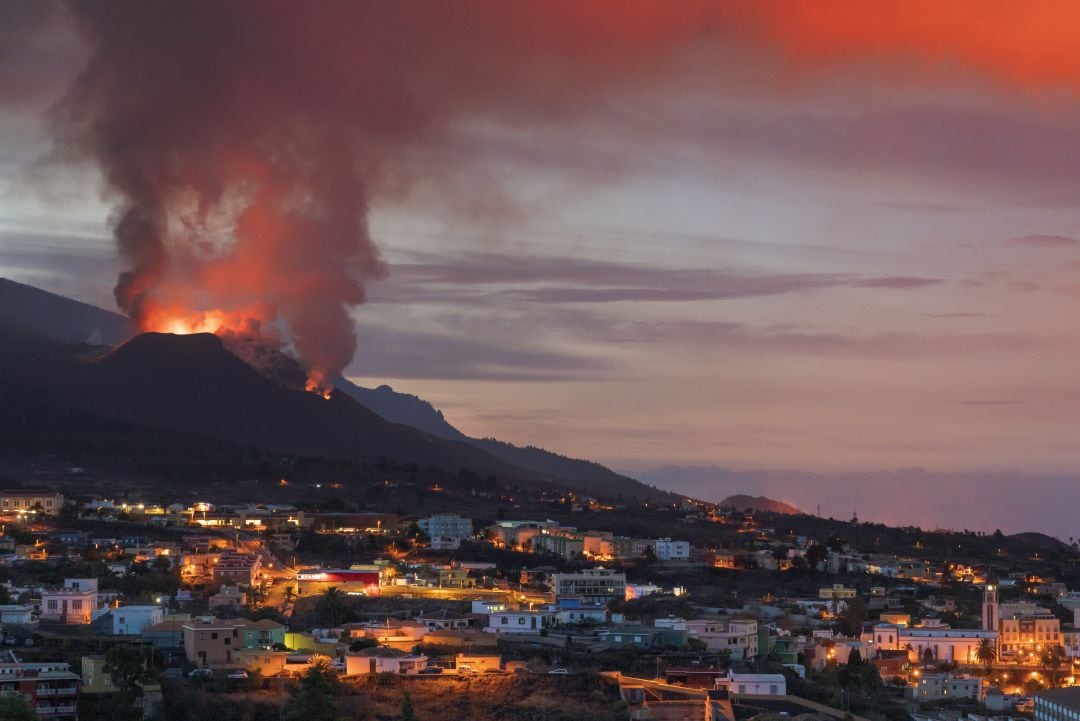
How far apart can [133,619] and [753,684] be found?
17.1m

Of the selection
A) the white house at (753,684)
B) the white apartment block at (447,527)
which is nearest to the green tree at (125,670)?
the white house at (753,684)

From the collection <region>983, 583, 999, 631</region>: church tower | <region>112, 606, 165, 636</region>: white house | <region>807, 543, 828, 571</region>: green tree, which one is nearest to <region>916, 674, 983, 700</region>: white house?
<region>983, 583, 999, 631</region>: church tower

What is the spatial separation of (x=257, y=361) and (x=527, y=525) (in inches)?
2609

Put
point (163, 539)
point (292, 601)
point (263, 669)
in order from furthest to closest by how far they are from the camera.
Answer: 1. point (163, 539)
2. point (292, 601)
3. point (263, 669)

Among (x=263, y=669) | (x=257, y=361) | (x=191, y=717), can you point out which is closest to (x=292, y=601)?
(x=263, y=669)

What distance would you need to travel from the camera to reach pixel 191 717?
44.0 m

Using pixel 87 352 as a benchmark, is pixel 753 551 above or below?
below

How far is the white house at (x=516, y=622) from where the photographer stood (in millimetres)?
58594

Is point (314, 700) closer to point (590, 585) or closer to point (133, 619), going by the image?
point (133, 619)

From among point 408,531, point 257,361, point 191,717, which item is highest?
point 257,361

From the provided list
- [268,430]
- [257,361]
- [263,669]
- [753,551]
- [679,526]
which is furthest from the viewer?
[257,361]

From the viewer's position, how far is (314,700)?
4341 cm

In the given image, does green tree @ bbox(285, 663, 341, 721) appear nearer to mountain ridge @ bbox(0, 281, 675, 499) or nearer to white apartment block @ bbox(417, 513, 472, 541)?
white apartment block @ bbox(417, 513, 472, 541)

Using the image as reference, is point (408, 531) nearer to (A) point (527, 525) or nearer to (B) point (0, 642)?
(A) point (527, 525)
